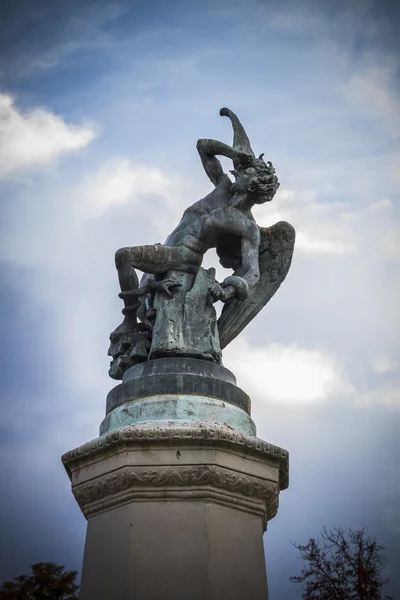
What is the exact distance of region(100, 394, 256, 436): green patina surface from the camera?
8.00 meters

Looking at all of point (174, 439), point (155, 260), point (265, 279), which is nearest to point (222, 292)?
point (155, 260)

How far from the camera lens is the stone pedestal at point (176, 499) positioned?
23.8 feet

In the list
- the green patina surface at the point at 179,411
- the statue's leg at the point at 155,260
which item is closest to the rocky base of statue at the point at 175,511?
the green patina surface at the point at 179,411

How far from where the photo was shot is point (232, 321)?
30.8 feet

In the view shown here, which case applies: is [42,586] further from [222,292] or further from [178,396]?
[222,292]

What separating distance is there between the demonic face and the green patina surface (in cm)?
269

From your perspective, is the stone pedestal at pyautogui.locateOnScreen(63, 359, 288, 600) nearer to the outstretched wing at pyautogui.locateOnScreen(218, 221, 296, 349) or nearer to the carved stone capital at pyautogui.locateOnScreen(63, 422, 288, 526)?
the carved stone capital at pyautogui.locateOnScreen(63, 422, 288, 526)

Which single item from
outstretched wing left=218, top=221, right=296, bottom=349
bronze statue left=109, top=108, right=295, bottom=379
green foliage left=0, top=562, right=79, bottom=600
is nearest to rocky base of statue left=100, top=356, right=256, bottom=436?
bronze statue left=109, top=108, right=295, bottom=379

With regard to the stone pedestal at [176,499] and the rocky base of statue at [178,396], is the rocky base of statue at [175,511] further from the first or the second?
the rocky base of statue at [178,396]

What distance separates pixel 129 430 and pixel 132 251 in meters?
2.25

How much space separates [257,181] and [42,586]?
5.37 metres

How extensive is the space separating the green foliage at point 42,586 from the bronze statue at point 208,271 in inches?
99.2

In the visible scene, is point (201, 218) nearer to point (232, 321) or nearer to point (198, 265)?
point (198, 265)

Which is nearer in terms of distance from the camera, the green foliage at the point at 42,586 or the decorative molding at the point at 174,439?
the decorative molding at the point at 174,439
